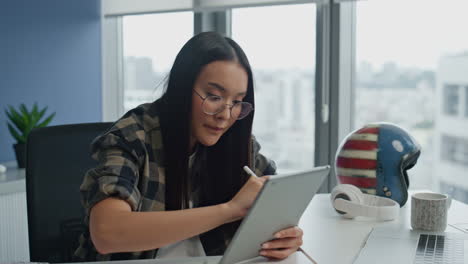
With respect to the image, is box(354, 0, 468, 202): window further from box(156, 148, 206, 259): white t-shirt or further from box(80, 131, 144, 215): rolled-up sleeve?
box(80, 131, 144, 215): rolled-up sleeve

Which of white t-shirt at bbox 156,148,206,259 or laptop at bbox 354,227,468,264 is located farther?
white t-shirt at bbox 156,148,206,259

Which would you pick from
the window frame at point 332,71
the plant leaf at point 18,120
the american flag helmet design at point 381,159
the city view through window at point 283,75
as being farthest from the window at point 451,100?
Answer: the plant leaf at point 18,120

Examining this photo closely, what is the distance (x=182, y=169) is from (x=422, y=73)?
1.64 m

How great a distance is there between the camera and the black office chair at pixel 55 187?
161 cm

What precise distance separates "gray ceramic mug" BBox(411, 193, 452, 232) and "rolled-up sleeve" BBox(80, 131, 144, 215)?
0.74 m

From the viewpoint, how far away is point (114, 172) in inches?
50.8

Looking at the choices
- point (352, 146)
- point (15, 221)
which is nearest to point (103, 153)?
point (352, 146)

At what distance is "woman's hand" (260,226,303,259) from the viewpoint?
49.9 inches

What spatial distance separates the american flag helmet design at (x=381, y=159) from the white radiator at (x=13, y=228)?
1.48m

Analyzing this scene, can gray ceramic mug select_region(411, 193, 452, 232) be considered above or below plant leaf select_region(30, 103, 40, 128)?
below

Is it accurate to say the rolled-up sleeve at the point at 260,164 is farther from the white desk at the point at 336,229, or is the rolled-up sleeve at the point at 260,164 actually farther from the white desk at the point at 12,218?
the white desk at the point at 12,218

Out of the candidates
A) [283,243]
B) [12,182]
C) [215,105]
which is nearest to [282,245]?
[283,243]

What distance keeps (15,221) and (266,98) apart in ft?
4.59

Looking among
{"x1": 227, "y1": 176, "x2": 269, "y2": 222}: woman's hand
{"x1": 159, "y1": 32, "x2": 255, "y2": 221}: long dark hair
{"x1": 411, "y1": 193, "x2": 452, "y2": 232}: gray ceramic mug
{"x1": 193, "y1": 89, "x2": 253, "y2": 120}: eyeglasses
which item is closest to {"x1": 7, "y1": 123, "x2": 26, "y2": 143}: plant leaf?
{"x1": 159, "y1": 32, "x2": 255, "y2": 221}: long dark hair
